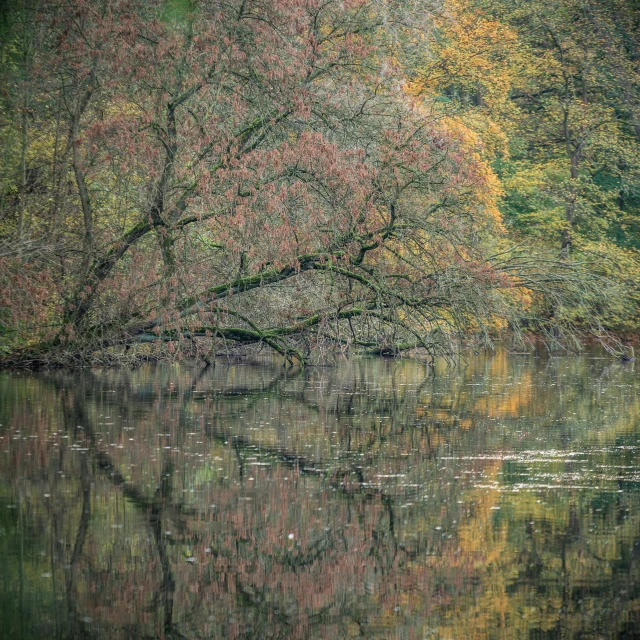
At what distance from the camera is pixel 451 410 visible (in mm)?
18000

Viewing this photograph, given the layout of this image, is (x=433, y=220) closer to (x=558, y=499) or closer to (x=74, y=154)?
(x=74, y=154)

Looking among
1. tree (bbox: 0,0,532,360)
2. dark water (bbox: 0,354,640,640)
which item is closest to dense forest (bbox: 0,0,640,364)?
tree (bbox: 0,0,532,360)

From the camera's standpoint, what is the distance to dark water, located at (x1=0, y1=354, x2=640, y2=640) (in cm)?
651

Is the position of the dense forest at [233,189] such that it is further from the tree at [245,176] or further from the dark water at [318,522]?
the dark water at [318,522]

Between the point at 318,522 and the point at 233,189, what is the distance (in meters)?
13.3

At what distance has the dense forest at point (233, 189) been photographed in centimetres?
Result: 2159

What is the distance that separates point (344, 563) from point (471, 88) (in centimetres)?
3867

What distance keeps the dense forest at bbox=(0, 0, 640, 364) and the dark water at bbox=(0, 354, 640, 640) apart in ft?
18.0

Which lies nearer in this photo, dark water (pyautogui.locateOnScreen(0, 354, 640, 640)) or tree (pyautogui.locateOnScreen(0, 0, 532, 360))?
dark water (pyautogui.locateOnScreen(0, 354, 640, 640))

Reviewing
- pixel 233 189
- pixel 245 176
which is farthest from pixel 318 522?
pixel 233 189

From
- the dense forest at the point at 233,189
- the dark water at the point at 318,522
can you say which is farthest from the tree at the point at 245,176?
the dark water at the point at 318,522

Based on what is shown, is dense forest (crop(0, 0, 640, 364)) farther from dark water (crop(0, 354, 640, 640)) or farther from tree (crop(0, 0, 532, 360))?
dark water (crop(0, 354, 640, 640))

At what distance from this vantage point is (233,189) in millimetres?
21500

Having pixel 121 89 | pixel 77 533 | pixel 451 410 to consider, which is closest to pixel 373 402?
pixel 451 410
